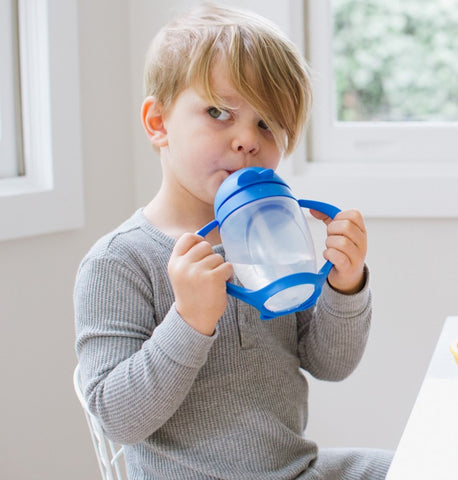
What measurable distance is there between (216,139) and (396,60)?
1.00 meters

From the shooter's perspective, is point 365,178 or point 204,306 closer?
point 204,306

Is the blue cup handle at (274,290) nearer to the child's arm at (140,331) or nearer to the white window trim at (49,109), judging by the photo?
the child's arm at (140,331)

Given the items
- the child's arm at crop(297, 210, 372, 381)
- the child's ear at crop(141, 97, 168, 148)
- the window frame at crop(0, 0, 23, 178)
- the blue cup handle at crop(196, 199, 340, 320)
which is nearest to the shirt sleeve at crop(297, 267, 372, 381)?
the child's arm at crop(297, 210, 372, 381)

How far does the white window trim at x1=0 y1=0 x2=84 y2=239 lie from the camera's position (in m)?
1.56

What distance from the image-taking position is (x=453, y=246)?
5.50ft

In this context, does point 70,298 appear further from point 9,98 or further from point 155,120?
point 155,120

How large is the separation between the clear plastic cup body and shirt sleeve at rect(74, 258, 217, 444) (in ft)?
0.35

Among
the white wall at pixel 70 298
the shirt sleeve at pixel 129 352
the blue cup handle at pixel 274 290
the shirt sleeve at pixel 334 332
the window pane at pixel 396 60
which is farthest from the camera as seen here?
the window pane at pixel 396 60

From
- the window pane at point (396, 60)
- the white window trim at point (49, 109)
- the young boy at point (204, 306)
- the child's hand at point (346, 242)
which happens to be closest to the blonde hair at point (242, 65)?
the young boy at point (204, 306)

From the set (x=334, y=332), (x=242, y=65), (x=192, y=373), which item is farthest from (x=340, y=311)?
(x=242, y=65)

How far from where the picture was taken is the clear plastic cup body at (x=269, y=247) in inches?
35.0

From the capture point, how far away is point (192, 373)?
966mm

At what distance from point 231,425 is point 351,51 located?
1082 mm

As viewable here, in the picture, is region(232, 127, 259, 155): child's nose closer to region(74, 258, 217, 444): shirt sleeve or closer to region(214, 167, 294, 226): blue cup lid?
region(214, 167, 294, 226): blue cup lid
